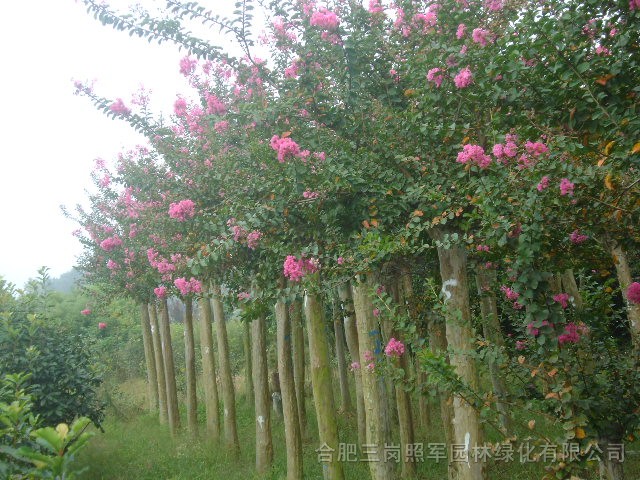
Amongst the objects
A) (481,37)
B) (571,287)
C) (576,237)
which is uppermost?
(481,37)

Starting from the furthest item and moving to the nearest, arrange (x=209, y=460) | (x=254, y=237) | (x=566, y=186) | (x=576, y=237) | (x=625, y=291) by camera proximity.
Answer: (x=209, y=460) < (x=254, y=237) < (x=625, y=291) < (x=576, y=237) < (x=566, y=186)

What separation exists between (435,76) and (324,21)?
1.06 metres

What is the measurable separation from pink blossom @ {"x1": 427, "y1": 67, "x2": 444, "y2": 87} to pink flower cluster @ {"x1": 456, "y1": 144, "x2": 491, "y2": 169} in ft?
2.35

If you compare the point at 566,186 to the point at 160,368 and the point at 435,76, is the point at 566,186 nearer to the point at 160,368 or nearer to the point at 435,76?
the point at 435,76

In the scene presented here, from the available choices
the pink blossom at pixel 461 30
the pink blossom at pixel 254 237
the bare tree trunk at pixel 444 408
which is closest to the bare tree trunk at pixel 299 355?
the bare tree trunk at pixel 444 408

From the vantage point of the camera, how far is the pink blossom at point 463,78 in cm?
404

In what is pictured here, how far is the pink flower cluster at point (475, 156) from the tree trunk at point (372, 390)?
1.91 metres

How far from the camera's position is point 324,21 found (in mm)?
4508

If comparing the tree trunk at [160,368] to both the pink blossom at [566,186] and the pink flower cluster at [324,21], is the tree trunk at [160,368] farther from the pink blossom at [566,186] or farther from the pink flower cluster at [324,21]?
the pink blossom at [566,186]

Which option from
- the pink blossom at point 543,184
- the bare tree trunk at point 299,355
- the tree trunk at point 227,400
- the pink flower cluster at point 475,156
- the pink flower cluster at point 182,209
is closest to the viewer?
the pink blossom at point 543,184

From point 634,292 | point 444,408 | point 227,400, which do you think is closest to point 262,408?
point 227,400

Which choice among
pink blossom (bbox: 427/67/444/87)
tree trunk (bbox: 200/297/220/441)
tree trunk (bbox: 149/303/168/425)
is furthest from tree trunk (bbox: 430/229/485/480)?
tree trunk (bbox: 149/303/168/425)

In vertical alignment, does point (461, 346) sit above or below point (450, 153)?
below

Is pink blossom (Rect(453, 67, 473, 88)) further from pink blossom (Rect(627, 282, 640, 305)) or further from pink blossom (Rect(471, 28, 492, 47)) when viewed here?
pink blossom (Rect(627, 282, 640, 305))
